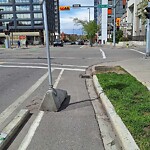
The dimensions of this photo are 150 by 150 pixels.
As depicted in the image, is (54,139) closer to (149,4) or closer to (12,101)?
(12,101)

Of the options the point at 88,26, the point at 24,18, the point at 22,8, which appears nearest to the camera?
the point at 88,26

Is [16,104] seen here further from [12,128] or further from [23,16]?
[23,16]

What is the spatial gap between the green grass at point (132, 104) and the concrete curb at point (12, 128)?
2.10 meters

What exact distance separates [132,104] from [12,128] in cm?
284

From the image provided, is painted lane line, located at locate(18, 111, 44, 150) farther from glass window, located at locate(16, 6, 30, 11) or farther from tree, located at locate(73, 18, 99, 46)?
glass window, located at locate(16, 6, 30, 11)

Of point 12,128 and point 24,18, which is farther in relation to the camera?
point 24,18

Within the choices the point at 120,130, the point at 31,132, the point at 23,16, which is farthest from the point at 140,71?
the point at 23,16

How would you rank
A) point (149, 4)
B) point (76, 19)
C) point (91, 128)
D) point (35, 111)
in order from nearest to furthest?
point (91, 128) < point (35, 111) < point (149, 4) < point (76, 19)

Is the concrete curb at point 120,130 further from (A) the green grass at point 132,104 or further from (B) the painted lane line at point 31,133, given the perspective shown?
(B) the painted lane line at point 31,133

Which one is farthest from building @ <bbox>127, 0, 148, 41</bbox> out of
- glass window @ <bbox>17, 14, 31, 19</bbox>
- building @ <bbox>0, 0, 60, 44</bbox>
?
glass window @ <bbox>17, 14, 31, 19</bbox>

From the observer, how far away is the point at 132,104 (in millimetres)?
5504

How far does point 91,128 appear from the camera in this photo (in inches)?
182

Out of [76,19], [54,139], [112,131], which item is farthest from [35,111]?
[76,19]

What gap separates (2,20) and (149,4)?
282 ft
